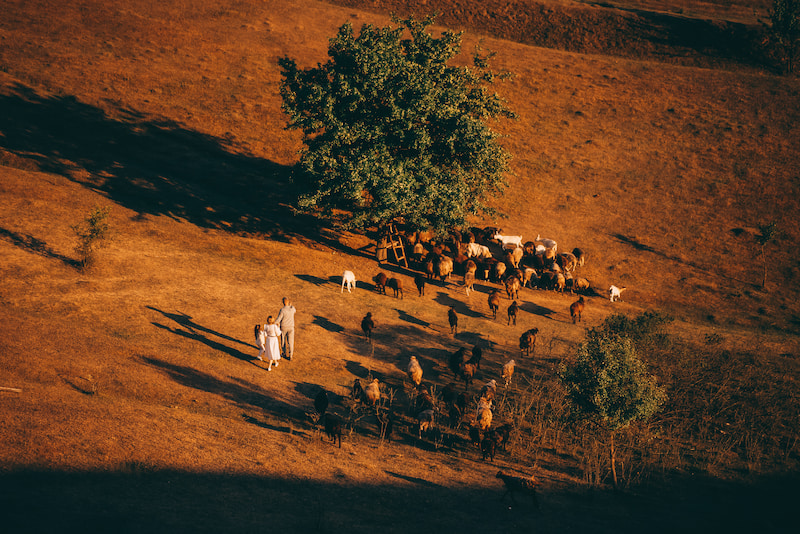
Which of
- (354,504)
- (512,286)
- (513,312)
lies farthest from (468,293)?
(354,504)

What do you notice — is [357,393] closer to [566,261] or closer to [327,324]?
[327,324]

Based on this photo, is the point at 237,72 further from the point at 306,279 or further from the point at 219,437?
the point at 219,437

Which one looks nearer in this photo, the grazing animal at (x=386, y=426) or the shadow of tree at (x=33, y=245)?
the grazing animal at (x=386, y=426)

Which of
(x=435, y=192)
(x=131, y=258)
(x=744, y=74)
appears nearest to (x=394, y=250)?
(x=435, y=192)

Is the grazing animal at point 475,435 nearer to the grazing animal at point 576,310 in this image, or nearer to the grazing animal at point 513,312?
the grazing animal at point 513,312

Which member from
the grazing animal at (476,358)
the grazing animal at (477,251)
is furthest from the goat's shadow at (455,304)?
the grazing animal at (477,251)

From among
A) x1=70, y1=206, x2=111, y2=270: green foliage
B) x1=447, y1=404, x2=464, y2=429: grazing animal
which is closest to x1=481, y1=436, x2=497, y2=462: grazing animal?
x1=447, y1=404, x2=464, y2=429: grazing animal
